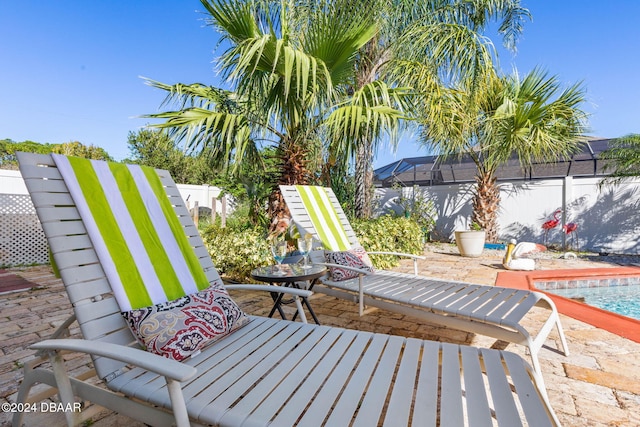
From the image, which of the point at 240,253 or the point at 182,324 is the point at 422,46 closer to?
the point at 240,253

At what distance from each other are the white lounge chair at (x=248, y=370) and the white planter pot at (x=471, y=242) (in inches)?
244

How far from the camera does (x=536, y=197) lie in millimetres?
8758

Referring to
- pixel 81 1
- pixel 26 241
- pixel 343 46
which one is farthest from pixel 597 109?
pixel 81 1

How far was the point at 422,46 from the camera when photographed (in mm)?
6250

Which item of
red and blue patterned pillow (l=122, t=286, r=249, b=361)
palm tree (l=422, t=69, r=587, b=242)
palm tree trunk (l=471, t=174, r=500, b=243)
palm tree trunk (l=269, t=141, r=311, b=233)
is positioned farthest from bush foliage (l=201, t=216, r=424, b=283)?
red and blue patterned pillow (l=122, t=286, r=249, b=361)

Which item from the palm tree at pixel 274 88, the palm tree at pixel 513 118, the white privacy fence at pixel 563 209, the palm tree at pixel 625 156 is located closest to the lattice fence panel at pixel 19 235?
the palm tree at pixel 274 88

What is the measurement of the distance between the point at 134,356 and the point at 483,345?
8.33 feet

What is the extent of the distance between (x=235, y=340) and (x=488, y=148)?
24.8ft

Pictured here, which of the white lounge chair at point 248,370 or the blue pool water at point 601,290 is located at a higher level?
the white lounge chair at point 248,370

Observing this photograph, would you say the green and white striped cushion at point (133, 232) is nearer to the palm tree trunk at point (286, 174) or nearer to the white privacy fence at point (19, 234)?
the palm tree trunk at point (286, 174)

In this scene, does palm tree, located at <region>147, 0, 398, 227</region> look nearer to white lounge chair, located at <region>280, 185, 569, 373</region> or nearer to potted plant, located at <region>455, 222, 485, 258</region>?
white lounge chair, located at <region>280, 185, 569, 373</region>

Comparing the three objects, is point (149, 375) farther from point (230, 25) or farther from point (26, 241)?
point (26, 241)

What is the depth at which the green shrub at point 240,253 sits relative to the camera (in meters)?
4.75

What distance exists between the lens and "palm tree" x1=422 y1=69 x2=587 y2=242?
6.57 metres
